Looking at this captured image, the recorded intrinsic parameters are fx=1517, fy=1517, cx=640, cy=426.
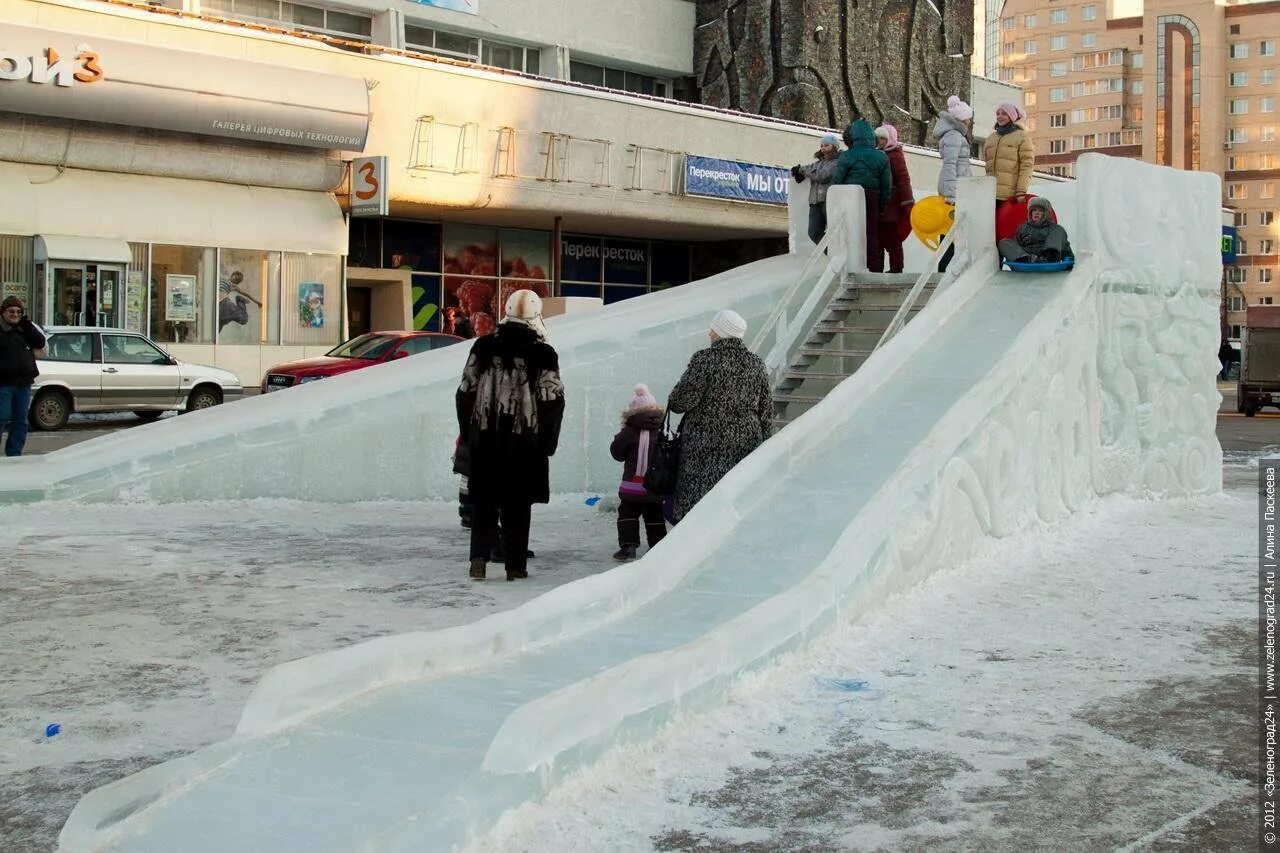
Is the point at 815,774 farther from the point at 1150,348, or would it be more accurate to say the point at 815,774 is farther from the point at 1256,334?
the point at 1256,334

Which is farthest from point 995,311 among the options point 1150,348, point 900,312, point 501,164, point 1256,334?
point 1256,334

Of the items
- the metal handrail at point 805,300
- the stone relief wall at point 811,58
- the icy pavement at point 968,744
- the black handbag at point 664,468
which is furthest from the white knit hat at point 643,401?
the stone relief wall at point 811,58

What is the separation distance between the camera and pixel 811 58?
120ft

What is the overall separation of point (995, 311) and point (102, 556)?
626 cm

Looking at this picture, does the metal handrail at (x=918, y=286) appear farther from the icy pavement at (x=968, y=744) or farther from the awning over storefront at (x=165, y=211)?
the awning over storefront at (x=165, y=211)

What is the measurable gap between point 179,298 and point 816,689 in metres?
21.9

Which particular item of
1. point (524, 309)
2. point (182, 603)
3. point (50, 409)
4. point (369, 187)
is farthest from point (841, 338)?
point (369, 187)

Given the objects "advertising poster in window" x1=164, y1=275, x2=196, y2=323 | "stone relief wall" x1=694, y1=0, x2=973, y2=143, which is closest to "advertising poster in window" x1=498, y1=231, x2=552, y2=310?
"stone relief wall" x1=694, y1=0, x2=973, y2=143

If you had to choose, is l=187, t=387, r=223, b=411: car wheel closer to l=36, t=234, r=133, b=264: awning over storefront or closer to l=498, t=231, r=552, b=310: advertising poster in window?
l=36, t=234, r=133, b=264: awning over storefront

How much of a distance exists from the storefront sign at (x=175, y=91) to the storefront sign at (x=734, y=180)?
865 centimetres

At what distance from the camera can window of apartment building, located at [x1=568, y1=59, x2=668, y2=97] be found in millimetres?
35281

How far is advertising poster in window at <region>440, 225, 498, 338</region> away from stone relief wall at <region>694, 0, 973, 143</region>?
7.26m

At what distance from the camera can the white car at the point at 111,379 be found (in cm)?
2041

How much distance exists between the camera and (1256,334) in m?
31.4
